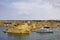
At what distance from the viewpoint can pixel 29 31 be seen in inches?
452

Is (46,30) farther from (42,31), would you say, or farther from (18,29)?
(18,29)

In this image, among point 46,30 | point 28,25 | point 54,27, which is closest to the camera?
point 28,25

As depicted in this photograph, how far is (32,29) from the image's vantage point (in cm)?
1179

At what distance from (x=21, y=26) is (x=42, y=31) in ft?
4.01

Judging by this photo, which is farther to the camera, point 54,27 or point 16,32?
point 54,27

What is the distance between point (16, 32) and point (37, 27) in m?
1.39

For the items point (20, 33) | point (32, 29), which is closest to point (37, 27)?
point (32, 29)

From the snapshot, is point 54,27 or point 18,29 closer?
point 18,29

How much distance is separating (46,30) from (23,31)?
1316 millimetres

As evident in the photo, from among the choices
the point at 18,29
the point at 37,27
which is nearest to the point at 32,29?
the point at 37,27

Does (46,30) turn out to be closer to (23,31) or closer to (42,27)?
(42,27)

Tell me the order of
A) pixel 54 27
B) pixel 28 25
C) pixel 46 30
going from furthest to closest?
pixel 54 27, pixel 46 30, pixel 28 25

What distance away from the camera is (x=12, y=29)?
1121cm

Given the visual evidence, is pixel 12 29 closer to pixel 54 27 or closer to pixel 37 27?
pixel 37 27
